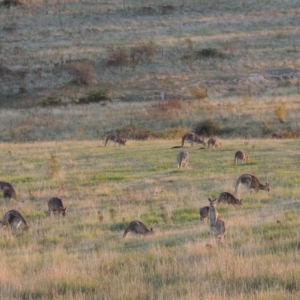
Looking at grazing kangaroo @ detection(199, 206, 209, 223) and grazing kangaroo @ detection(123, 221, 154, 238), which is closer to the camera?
grazing kangaroo @ detection(123, 221, 154, 238)

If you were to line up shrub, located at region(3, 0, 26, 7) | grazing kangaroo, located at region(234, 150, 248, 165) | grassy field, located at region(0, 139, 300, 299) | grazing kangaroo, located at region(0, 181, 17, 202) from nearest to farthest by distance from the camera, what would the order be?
grassy field, located at region(0, 139, 300, 299) → grazing kangaroo, located at region(0, 181, 17, 202) → grazing kangaroo, located at region(234, 150, 248, 165) → shrub, located at region(3, 0, 26, 7)

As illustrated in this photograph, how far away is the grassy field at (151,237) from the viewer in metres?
8.70

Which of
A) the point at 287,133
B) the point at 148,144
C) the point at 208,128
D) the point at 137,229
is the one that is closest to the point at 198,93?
the point at 208,128

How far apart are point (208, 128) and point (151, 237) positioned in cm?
2676

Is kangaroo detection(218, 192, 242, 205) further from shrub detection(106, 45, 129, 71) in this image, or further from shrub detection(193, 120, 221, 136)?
shrub detection(106, 45, 129, 71)

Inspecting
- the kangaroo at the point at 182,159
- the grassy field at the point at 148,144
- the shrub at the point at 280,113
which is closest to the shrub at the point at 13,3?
the grassy field at the point at 148,144

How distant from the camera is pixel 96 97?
50625 millimetres

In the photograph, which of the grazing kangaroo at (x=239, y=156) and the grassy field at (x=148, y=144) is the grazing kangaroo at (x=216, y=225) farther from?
the grazing kangaroo at (x=239, y=156)

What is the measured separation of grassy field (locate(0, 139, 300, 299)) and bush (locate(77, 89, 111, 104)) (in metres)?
24.2

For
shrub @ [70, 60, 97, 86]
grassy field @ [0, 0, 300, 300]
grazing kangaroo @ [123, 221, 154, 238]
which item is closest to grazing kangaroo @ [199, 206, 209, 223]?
grassy field @ [0, 0, 300, 300]

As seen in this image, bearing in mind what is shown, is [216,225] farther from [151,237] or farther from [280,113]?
[280,113]

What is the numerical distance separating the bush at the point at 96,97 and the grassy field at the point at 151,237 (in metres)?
24.2

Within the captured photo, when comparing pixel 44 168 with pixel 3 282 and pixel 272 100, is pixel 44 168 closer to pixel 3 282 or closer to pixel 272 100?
pixel 3 282

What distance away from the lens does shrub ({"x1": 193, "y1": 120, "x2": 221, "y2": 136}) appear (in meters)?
38.9
